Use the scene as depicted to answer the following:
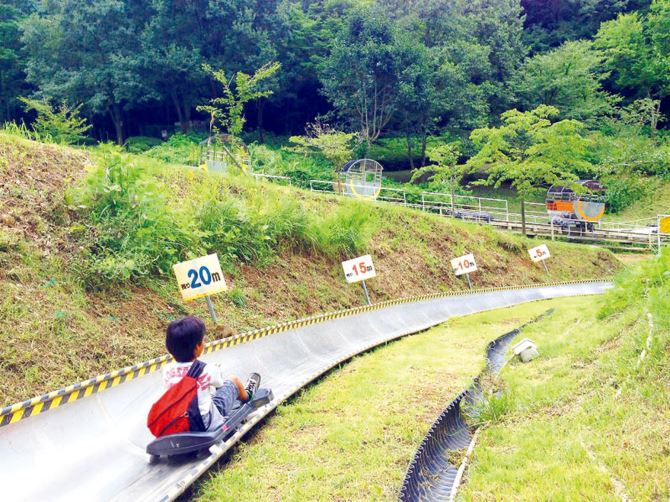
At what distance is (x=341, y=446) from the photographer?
4.90m

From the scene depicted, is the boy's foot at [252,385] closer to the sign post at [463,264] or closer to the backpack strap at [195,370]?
the backpack strap at [195,370]

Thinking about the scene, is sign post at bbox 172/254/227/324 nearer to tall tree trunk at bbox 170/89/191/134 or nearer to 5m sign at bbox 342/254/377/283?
5m sign at bbox 342/254/377/283

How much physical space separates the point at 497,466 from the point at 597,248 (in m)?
26.6

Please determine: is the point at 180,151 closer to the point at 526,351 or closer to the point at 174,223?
the point at 174,223

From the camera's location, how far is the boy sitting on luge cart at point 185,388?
452 cm

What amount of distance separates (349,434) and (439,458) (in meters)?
0.91

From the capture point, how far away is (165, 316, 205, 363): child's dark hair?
4523mm

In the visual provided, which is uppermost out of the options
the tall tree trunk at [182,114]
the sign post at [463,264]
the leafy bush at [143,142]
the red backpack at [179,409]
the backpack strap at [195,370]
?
the tall tree trunk at [182,114]

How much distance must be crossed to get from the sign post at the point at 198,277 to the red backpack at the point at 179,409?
2.89 meters

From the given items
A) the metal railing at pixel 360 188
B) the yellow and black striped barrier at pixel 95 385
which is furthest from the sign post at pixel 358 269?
the metal railing at pixel 360 188

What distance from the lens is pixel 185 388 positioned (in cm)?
449

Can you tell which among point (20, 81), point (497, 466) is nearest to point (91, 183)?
point (497, 466)

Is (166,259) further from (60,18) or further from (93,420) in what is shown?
(60,18)

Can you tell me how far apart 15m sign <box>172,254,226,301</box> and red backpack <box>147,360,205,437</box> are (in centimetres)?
289
